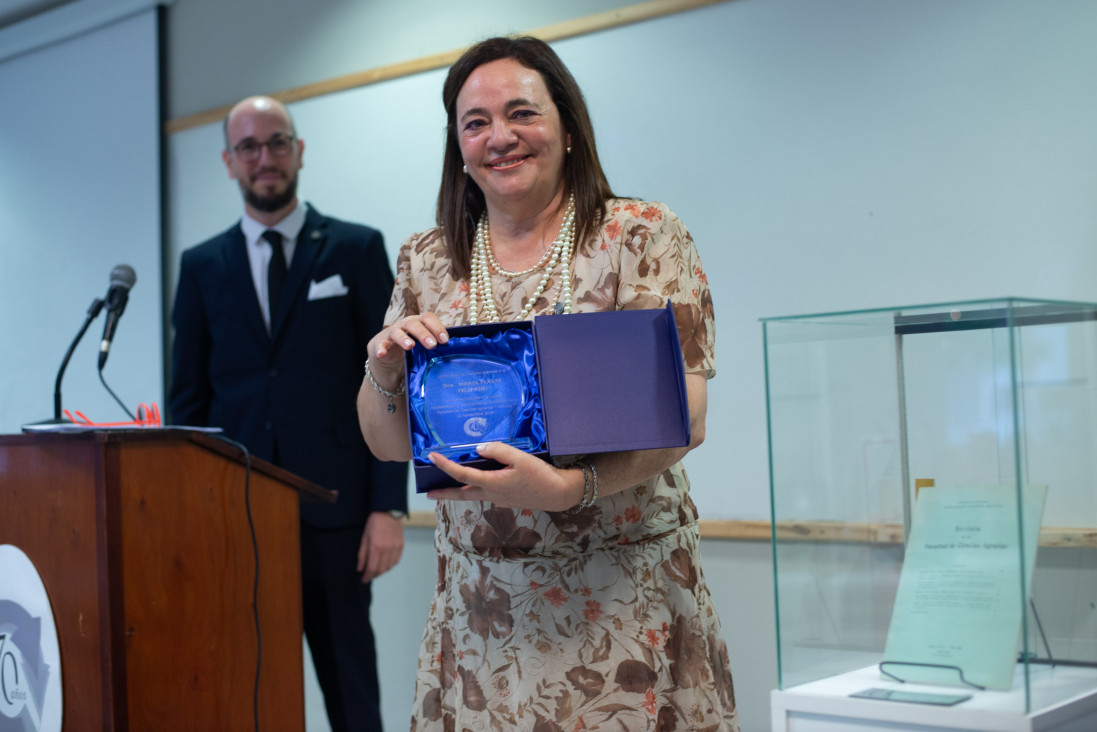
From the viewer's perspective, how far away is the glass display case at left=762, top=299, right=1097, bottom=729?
1.16m

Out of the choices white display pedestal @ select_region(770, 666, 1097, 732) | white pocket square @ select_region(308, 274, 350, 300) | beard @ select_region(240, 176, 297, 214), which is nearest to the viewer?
white display pedestal @ select_region(770, 666, 1097, 732)

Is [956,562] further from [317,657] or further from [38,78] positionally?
[38,78]

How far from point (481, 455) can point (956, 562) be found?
558mm

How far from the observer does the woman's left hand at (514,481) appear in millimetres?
1166

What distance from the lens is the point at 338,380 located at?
9.07ft

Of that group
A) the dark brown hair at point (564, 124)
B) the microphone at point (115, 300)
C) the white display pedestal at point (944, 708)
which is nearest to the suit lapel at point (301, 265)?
the microphone at point (115, 300)

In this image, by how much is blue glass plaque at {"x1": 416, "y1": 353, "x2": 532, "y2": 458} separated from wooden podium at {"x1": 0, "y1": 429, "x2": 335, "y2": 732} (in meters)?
0.90

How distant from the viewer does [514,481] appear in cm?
117

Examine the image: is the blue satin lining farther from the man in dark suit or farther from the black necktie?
the black necktie

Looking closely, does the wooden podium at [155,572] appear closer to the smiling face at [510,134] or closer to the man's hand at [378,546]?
the man's hand at [378,546]

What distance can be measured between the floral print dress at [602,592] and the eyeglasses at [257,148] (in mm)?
1745

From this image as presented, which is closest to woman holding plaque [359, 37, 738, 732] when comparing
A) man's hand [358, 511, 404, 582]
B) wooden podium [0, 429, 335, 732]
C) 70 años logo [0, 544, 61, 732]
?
wooden podium [0, 429, 335, 732]

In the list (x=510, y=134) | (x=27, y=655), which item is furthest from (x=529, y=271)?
(x=27, y=655)

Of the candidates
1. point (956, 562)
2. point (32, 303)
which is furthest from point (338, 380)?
point (32, 303)
